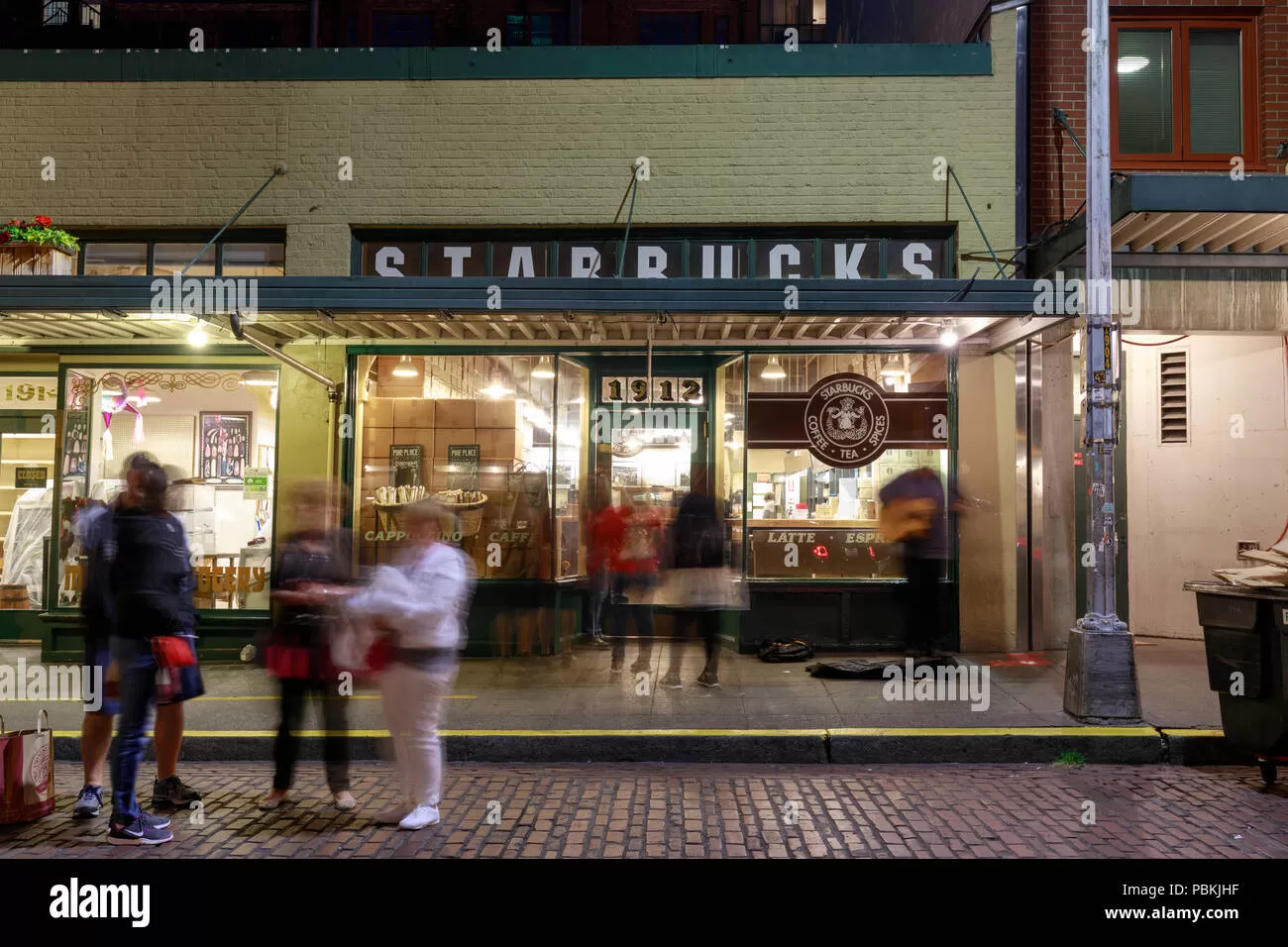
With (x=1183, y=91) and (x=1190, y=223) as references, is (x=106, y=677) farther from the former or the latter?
(x=1183, y=91)

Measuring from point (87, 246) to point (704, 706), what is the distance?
28.4ft

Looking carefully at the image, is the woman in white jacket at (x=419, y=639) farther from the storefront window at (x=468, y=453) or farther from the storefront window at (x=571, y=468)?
the storefront window at (x=571, y=468)

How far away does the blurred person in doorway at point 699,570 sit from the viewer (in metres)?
8.05

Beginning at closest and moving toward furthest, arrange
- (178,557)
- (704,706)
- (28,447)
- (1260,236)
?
(178,557) → (704,706) → (1260,236) → (28,447)

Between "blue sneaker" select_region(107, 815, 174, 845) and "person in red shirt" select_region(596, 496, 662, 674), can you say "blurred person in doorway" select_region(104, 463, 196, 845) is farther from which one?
"person in red shirt" select_region(596, 496, 662, 674)

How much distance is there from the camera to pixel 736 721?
7.06 meters

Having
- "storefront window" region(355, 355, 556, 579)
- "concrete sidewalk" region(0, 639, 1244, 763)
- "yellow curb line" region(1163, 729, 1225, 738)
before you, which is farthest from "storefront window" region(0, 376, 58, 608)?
"yellow curb line" region(1163, 729, 1225, 738)

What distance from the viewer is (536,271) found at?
10.1 metres

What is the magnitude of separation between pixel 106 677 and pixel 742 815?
12.3 ft

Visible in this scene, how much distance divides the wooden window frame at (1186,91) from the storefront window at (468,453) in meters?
7.16

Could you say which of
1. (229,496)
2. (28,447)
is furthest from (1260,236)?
(28,447)

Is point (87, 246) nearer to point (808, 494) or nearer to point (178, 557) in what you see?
point (178, 557)

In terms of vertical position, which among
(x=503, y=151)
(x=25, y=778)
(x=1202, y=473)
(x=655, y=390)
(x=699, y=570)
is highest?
(x=503, y=151)

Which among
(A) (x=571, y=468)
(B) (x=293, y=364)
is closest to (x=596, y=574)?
(A) (x=571, y=468)
